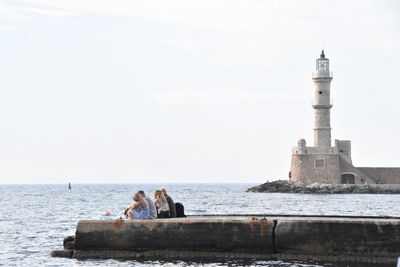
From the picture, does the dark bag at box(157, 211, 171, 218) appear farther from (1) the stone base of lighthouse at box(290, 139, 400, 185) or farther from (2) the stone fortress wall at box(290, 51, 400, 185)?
(1) the stone base of lighthouse at box(290, 139, 400, 185)

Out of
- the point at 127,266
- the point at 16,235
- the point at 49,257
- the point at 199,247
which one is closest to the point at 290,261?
the point at 199,247

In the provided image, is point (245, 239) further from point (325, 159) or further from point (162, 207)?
point (325, 159)

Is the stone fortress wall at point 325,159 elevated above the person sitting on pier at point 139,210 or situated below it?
above

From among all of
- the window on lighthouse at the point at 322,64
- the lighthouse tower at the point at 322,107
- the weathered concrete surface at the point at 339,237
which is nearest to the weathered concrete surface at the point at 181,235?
the weathered concrete surface at the point at 339,237

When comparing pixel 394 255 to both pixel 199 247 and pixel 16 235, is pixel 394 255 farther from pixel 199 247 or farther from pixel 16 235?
pixel 16 235

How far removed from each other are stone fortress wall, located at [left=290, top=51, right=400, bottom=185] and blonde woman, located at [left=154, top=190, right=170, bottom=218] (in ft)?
223

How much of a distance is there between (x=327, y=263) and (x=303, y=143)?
7151cm

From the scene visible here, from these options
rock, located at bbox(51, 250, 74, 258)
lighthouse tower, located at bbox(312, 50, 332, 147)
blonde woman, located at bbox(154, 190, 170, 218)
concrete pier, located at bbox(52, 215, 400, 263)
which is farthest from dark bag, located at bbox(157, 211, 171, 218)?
lighthouse tower, located at bbox(312, 50, 332, 147)

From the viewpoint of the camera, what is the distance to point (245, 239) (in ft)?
63.8

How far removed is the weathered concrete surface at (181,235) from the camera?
19.4 m

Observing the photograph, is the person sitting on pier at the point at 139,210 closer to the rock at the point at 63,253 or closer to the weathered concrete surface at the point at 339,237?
the rock at the point at 63,253

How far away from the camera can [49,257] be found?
2169cm

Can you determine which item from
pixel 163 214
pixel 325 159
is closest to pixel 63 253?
pixel 163 214

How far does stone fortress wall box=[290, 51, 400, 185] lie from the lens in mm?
88250
